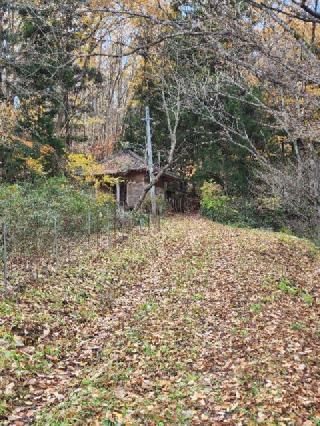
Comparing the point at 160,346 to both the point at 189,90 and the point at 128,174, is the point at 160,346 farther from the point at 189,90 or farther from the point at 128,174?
the point at 128,174

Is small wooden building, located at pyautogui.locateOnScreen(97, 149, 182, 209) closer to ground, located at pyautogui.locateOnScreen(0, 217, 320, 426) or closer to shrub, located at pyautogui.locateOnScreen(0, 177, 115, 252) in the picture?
shrub, located at pyautogui.locateOnScreen(0, 177, 115, 252)

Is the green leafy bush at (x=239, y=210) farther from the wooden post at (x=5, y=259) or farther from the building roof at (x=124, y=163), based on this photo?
the wooden post at (x=5, y=259)

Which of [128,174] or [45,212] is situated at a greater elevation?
[128,174]

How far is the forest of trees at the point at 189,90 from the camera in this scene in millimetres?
3684

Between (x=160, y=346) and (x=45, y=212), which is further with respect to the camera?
(x=45, y=212)

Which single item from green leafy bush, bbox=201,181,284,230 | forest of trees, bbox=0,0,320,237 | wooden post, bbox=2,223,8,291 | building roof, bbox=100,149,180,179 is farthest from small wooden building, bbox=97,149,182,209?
wooden post, bbox=2,223,8,291

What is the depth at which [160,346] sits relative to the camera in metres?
6.78

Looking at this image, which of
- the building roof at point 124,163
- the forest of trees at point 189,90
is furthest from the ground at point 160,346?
the building roof at point 124,163

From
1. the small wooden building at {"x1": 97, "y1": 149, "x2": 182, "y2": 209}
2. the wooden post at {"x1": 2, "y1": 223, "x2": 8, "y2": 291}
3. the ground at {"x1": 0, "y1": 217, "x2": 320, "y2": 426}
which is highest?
the small wooden building at {"x1": 97, "y1": 149, "x2": 182, "y2": 209}

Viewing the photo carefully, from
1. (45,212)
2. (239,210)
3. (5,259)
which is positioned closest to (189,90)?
(45,212)

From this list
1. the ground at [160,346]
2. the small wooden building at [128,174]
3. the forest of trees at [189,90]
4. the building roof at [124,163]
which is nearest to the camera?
the forest of trees at [189,90]

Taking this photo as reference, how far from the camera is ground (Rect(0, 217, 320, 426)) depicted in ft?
15.7

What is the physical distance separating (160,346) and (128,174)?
23.5m

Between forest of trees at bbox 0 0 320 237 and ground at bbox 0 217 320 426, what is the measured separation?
3.07 m
